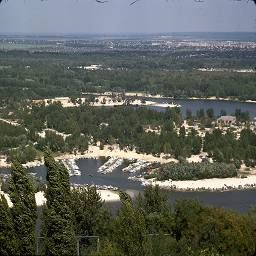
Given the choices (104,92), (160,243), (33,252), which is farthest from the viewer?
(104,92)

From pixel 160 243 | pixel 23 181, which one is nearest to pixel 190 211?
pixel 160 243

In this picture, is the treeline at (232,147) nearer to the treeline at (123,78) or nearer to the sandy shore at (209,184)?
the sandy shore at (209,184)

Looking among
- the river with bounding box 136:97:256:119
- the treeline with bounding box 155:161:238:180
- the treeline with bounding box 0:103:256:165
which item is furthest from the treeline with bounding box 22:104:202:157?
the river with bounding box 136:97:256:119

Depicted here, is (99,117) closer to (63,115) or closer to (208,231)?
(63,115)

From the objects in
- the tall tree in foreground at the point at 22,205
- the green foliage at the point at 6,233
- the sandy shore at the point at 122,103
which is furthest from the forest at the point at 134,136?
the green foliage at the point at 6,233

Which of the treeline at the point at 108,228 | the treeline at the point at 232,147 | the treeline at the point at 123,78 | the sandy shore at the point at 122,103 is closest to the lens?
the treeline at the point at 108,228

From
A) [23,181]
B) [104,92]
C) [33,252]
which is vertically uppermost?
[23,181]

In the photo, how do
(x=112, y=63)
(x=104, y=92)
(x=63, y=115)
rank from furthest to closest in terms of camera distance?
(x=112, y=63) < (x=104, y=92) < (x=63, y=115)

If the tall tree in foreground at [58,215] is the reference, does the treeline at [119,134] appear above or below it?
below
